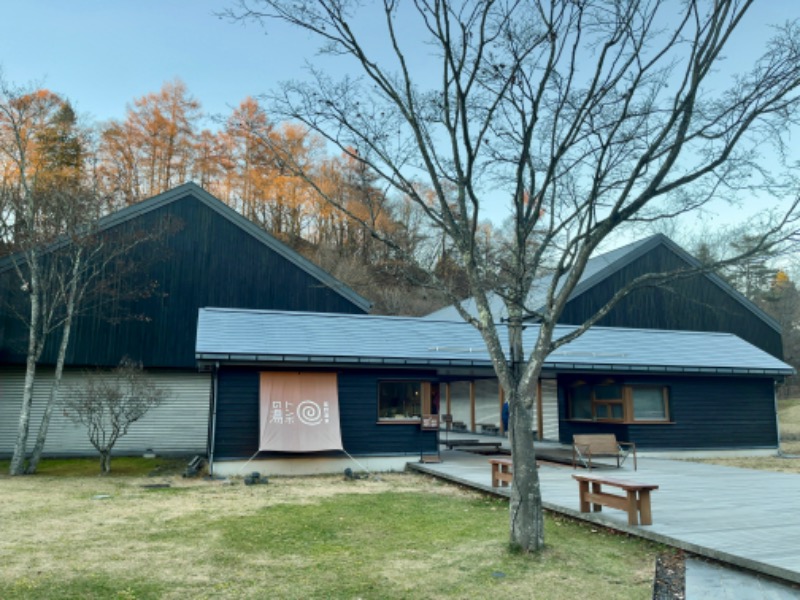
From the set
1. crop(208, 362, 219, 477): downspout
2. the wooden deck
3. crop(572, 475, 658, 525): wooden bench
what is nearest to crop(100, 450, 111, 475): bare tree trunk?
crop(208, 362, 219, 477): downspout

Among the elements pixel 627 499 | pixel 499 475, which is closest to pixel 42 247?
pixel 499 475

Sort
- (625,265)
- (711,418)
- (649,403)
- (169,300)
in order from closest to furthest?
(649,403), (711,418), (169,300), (625,265)

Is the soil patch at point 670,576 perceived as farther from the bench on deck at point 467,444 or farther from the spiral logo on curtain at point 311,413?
the bench on deck at point 467,444

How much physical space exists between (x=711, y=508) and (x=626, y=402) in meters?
8.46

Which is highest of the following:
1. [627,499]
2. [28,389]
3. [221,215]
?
[221,215]

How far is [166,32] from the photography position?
10.0m

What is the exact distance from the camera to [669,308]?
22.2 m

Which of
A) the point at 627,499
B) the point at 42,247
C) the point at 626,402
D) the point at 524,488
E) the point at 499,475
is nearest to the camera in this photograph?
the point at 524,488

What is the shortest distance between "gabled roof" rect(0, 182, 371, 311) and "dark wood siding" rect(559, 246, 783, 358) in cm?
866

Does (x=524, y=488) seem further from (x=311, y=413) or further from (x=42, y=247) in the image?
(x=42, y=247)

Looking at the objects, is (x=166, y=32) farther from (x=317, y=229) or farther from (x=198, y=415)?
(x=317, y=229)

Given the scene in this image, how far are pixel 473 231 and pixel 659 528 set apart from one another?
13.3 feet

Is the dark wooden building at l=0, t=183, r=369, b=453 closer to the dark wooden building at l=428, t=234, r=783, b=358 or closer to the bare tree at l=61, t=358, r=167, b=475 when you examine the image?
the bare tree at l=61, t=358, r=167, b=475

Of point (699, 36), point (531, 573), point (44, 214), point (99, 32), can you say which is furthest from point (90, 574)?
point (44, 214)
